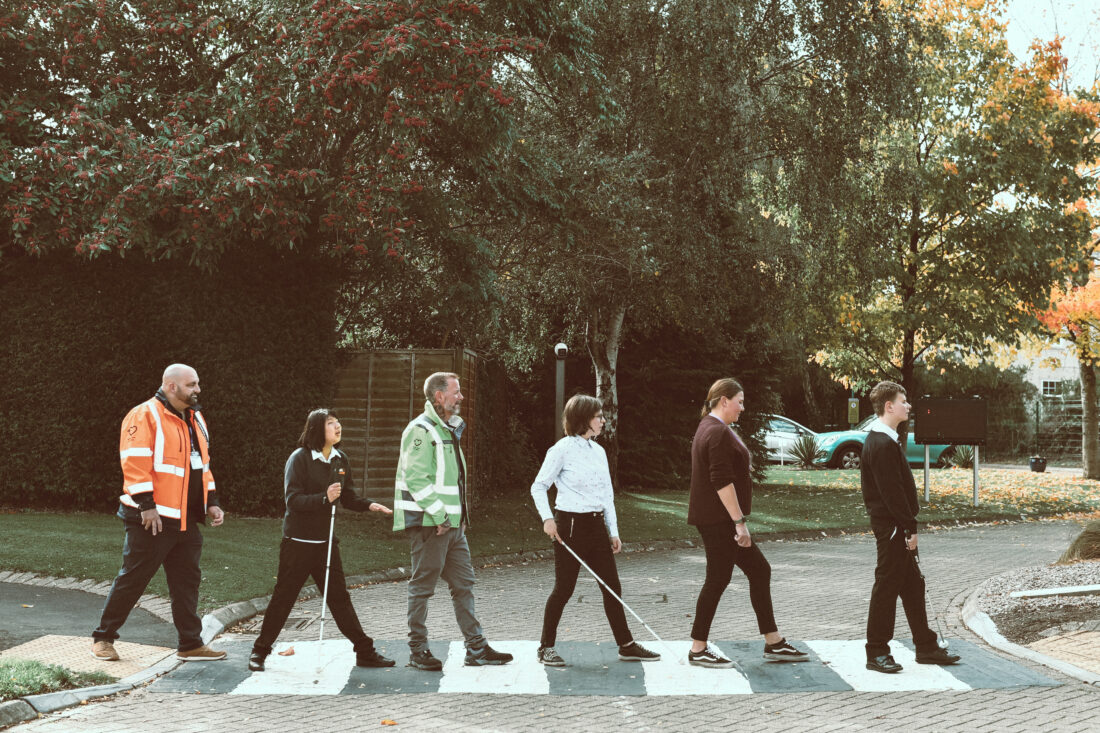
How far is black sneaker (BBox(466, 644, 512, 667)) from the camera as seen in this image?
7281 millimetres

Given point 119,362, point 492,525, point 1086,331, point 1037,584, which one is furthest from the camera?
point 1086,331

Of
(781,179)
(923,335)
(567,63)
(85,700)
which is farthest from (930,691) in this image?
(923,335)

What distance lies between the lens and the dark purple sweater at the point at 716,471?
7.12 meters

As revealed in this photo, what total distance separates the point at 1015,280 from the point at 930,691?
61.0 ft

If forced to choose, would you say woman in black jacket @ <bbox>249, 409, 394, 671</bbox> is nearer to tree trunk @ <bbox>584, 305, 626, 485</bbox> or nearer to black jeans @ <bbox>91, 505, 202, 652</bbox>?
black jeans @ <bbox>91, 505, 202, 652</bbox>

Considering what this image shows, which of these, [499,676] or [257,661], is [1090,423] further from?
[257,661]

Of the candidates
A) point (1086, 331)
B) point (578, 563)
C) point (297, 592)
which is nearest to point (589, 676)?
point (578, 563)

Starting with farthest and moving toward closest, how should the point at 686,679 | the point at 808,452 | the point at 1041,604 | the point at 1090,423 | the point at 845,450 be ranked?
1. the point at 808,452
2. the point at 845,450
3. the point at 1090,423
4. the point at 1041,604
5. the point at 686,679

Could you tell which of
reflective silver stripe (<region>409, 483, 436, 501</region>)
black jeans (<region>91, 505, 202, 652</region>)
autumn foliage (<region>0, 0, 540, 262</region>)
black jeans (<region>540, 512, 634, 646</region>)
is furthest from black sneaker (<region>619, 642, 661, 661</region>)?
autumn foliage (<region>0, 0, 540, 262</region>)

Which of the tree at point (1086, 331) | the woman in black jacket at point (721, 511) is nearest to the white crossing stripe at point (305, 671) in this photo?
the woman in black jacket at point (721, 511)

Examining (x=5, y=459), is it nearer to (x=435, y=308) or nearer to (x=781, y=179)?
(x=435, y=308)

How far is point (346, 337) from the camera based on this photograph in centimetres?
1783

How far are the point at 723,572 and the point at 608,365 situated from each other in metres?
15.4

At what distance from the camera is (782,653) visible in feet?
24.6
